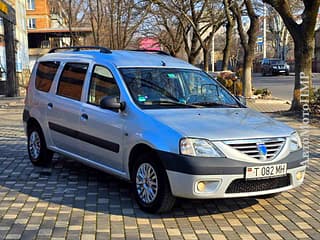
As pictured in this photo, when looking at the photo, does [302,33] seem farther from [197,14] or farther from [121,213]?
[197,14]

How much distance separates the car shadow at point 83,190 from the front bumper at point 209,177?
1.69ft

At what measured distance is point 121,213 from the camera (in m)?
5.67

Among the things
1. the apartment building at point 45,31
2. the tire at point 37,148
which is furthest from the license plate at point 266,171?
the apartment building at point 45,31

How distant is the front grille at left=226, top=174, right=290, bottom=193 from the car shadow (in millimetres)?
550

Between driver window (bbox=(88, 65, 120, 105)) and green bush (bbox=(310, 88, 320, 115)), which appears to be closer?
driver window (bbox=(88, 65, 120, 105))

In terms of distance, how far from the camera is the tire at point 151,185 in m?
5.43

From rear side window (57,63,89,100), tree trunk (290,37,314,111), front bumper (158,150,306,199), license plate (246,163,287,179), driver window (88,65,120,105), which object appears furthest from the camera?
tree trunk (290,37,314,111)

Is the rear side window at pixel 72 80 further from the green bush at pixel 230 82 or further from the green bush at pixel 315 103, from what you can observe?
the green bush at pixel 230 82

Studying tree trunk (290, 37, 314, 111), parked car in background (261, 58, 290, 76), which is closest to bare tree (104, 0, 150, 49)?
tree trunk (290, 37, 314, 111)

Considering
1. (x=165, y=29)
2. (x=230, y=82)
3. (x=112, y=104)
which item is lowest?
(x=230, y=82)

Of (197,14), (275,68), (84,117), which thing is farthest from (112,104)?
(275,68)

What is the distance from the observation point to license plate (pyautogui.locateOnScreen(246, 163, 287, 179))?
17.3 feet

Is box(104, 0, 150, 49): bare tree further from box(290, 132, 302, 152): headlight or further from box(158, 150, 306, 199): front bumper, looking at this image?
box(158, 150, 306, 199): front bumper

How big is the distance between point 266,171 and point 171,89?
5.86ft
